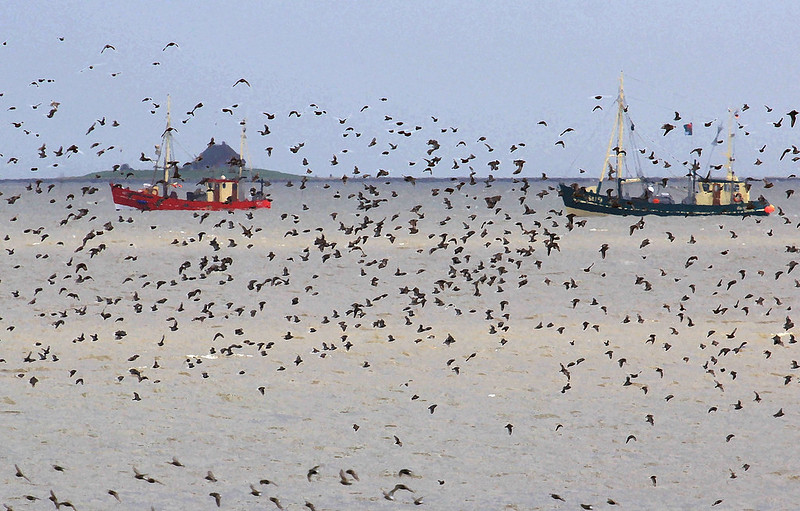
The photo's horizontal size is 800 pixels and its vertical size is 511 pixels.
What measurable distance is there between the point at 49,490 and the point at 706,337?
13.2 metres

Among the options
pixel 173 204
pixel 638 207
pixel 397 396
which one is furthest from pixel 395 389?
pixel 173 204

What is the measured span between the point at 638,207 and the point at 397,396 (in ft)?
219

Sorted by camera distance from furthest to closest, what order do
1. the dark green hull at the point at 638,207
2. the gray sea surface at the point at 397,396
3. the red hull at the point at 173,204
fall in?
the red hull at the point at 173,204, the dark green hull at the point at 638,207, the gray sea surface at the point at 397,396

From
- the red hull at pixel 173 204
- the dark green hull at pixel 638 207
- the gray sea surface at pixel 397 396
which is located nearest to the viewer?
the gray sea surface at pixel 397 396

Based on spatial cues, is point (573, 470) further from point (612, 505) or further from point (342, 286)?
point (342, 286)

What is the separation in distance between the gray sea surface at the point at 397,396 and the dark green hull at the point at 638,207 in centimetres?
4688

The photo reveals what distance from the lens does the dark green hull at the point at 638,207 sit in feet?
250

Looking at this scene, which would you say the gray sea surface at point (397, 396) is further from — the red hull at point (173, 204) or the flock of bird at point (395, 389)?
the red hull at point (173, 204)

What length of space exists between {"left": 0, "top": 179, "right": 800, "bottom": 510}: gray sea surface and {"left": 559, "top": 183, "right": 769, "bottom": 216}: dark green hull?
46.9 meters

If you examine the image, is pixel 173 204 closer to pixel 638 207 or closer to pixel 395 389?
pixel 638 207

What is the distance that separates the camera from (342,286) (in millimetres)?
30594

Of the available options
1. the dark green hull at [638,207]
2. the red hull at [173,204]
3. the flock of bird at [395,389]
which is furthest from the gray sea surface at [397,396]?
the red hull at [173,204]

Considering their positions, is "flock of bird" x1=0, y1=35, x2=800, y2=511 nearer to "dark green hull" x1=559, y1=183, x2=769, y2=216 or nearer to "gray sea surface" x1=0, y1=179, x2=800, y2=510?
"gray sea surface" x1=0, y1=179, x2=800, y2=510

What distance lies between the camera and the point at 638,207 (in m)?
79.5
